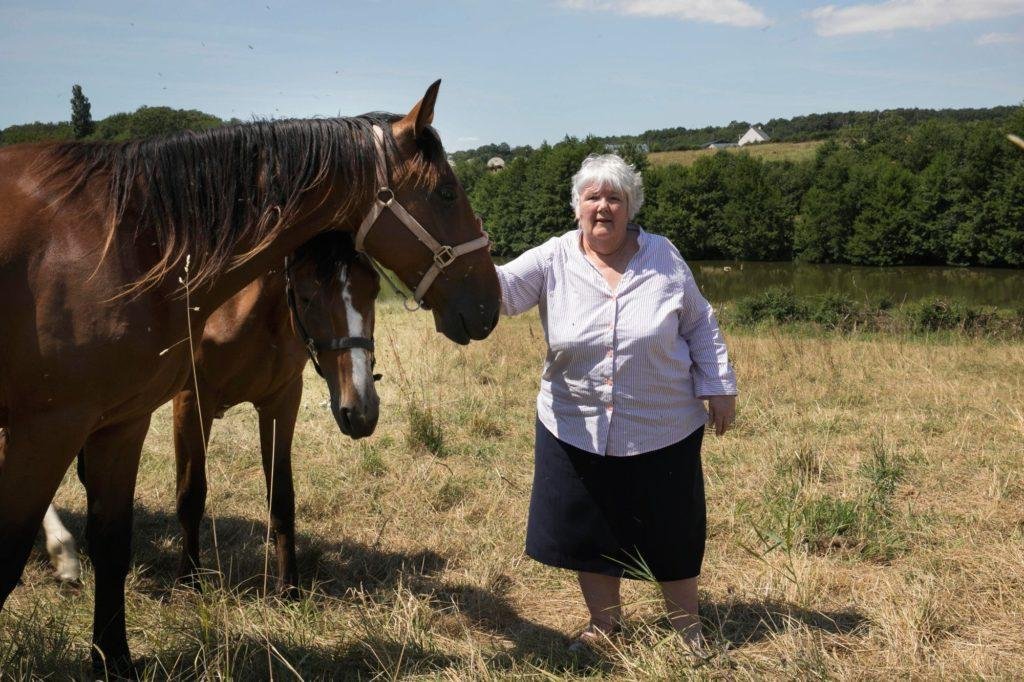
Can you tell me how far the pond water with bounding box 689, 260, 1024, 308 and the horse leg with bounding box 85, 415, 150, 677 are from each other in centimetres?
2516

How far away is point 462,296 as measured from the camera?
2760 mm

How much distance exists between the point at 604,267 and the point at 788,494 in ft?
7.13

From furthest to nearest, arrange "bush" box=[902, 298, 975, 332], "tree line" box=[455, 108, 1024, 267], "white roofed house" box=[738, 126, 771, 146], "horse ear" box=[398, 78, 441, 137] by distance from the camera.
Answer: "white roofed house" box=[738, 126, 771, 146]
"tree line" box=[455, 108, 1024, 267]
"bush" box=[902, 298, 975, 332]
"horse ear" box=[398, 78, 441, 137]

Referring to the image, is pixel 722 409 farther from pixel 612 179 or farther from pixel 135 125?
pixel 135 125

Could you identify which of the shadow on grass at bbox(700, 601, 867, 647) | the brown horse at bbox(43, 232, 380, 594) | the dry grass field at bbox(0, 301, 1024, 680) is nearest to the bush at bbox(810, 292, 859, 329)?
the dry grass field at bbox(0, 301, 1024, 680)

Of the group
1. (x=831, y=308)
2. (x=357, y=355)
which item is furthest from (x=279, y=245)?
(x=831, y=308)

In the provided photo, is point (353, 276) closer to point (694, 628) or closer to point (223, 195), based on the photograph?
point (223, 195)

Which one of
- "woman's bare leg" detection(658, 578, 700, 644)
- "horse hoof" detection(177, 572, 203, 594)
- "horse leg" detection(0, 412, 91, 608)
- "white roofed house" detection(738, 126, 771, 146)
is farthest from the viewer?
"white roofed house" detection(738, 126, 771, 146)

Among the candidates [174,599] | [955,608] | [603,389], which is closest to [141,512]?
[174,599]

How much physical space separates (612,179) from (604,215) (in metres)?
0.15

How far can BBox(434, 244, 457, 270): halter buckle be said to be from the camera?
269cm

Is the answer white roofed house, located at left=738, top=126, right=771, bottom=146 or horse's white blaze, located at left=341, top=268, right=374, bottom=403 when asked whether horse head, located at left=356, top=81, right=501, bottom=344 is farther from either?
white roofed house, located at left=738, top=126, right=771, bottom=146

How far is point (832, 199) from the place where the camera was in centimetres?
5200

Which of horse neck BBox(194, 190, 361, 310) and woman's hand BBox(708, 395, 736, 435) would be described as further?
woman's hand BBox(708, 395, 736, 435)
